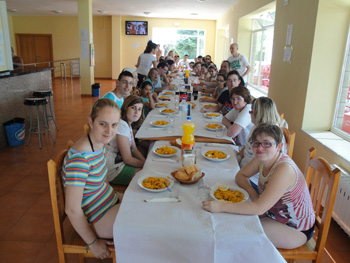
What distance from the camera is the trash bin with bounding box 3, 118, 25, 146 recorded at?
3.58m

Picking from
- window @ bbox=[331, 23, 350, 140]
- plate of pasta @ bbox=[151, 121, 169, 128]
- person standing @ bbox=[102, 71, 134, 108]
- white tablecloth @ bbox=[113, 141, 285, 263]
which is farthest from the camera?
window @ bbox=[331, 23, 350, 140]

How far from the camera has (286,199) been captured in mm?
1272

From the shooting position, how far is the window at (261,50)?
17.8ft

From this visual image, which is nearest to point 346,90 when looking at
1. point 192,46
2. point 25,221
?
point 25,221

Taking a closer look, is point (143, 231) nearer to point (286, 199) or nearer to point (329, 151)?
point (286, 199)

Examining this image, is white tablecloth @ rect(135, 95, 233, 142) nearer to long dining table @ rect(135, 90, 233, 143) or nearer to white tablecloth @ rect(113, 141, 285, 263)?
long dining table @ rect(135, 90, 233, 143)

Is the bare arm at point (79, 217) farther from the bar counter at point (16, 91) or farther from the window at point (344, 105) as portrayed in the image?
the bar counter at point (16, 91)

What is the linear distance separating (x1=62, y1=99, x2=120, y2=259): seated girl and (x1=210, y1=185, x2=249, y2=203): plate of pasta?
474mm

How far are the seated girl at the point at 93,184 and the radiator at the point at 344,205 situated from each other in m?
1.55

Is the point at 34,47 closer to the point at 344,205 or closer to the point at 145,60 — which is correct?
the point at 145,60

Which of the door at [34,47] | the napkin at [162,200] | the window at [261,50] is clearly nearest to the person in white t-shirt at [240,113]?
the napkin at [162,200]

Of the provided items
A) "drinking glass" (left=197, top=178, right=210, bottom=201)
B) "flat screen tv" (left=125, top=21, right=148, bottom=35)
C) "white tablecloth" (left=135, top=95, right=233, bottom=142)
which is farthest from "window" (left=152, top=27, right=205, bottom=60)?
"drinking glass" (left=197, top=178, right=210, bottom=201)

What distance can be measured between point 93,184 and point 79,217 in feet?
0.52

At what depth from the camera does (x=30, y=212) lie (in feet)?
7.47
